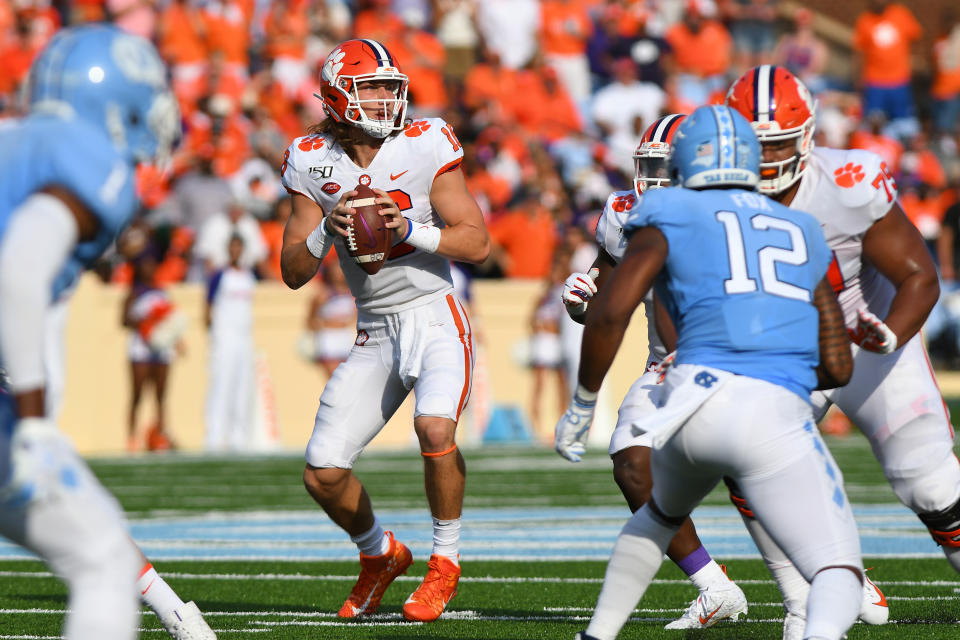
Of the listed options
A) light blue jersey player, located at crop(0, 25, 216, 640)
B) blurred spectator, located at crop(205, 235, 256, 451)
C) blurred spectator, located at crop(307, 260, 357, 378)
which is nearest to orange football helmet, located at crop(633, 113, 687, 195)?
light blue jersey player, located at crop(0, 25, 216, 640)

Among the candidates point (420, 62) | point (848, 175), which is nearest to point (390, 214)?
point (848, 175)

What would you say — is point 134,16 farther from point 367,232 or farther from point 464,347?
point 367,232

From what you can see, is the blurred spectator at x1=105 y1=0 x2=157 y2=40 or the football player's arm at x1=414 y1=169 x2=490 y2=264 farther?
the blurred spectator at x1=105 y1=0 x2=157 y2=40

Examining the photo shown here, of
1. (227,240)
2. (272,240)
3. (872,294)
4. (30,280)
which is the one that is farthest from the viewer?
(272,240)

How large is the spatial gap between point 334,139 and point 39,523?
9.13ft

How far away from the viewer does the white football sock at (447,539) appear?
5.46 m

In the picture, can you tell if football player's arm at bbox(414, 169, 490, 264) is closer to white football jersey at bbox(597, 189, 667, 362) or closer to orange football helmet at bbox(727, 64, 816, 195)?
white football jersey at bbox(597, 189, 667, 362)

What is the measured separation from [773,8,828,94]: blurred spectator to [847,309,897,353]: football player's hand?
15.1m

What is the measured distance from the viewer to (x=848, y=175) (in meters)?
4.52

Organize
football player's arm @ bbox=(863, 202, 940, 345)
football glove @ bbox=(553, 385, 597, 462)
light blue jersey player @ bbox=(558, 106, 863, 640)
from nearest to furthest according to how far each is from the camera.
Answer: light blue jersey player @ bbox=(558, 106, 863, 640), football glove @ bbox=(553, 385, 597, 462), football player's arm @ bbox=(863, 202, 940, 345)

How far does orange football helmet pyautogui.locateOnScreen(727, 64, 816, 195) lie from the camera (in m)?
4.36

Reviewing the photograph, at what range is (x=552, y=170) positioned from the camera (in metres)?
15.7

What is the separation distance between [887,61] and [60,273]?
54.5 feet

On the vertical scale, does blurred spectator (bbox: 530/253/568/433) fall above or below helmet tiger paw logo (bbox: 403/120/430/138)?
below
